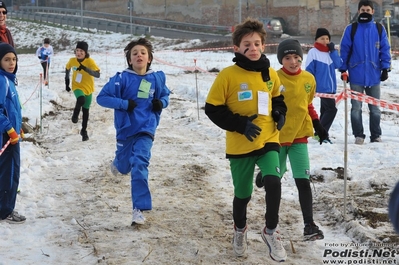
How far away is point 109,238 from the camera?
559 centimetres

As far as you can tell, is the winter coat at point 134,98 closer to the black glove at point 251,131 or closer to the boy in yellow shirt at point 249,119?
the boy in yellow shirt at point 249,119

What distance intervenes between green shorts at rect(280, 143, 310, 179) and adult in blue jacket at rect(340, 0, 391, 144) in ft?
13.8

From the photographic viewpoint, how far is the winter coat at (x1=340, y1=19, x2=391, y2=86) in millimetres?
9742

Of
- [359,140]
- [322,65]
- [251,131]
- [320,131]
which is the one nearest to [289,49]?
[320,131]

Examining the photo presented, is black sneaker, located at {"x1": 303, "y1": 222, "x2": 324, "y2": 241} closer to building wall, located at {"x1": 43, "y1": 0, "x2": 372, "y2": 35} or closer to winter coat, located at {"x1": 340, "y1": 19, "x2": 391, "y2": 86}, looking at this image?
winter coat, located at {"x1": 340, "y1": 19, "x2": 391, "y2": 86}

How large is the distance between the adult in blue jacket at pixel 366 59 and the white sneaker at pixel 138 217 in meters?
4.81

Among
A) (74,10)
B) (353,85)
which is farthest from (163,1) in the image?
(353,85)

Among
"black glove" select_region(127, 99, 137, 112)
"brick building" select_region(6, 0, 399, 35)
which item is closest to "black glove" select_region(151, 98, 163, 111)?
"black glove" select_region(127, 99, 137, 112)

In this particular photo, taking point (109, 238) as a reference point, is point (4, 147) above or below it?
above

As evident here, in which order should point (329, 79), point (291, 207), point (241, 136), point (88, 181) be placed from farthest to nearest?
point (329, 79)
point (88, 181)
point (291, 207)
point (241, 136)

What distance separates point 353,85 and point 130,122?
189 inches

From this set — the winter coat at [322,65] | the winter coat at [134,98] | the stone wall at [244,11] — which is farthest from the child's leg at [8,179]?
the stone wall at [244,11]

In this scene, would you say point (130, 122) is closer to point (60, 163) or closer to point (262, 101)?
point (262, 101)

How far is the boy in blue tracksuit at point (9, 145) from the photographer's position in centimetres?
612
